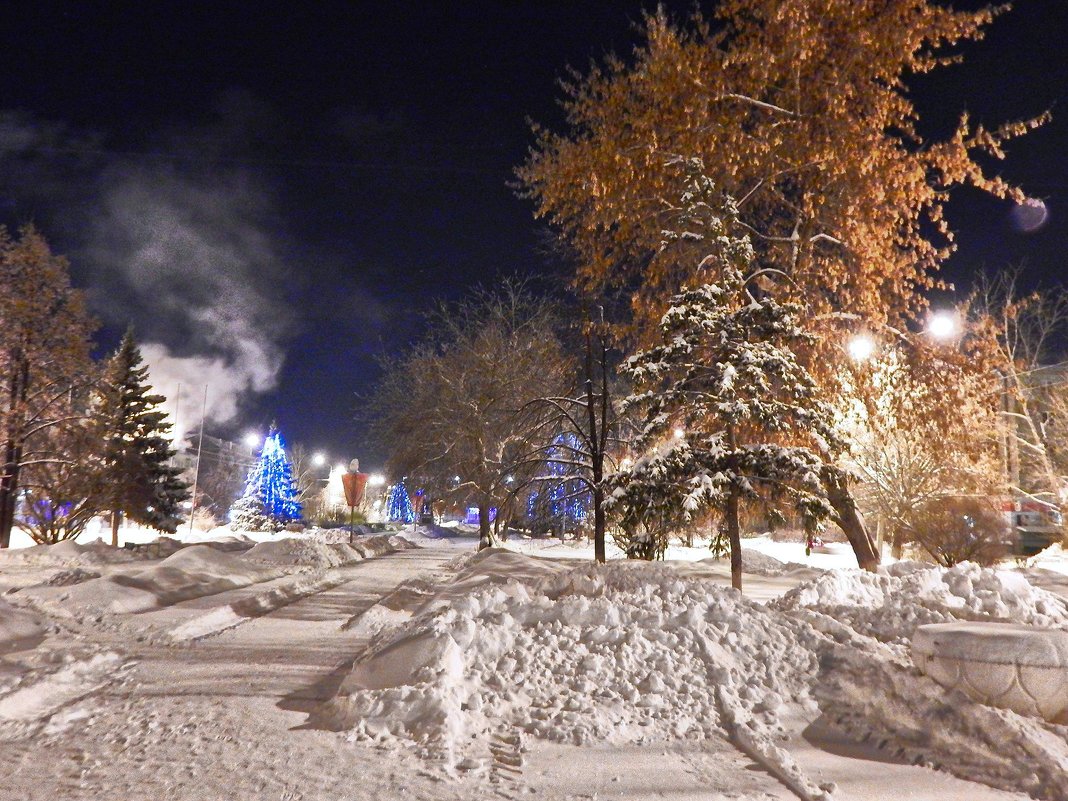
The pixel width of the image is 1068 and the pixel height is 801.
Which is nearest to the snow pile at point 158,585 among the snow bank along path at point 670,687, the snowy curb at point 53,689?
the snowy curb at point 53,689

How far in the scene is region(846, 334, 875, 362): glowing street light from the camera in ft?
41.7

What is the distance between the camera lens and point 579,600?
6.99 metres

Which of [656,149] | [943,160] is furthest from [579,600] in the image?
[943,160]

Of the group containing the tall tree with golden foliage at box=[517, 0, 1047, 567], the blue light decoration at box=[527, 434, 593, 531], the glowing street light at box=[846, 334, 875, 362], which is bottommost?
the blue light decoration at box=[527, 434, 593, 531]

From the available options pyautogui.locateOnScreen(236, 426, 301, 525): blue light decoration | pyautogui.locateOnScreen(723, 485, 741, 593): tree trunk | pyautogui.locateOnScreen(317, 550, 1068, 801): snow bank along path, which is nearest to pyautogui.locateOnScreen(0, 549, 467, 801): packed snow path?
pyautogui.locateOnScreen(317, 550, 1068, 801): snow bank along path

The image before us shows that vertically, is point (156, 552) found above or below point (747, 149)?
below

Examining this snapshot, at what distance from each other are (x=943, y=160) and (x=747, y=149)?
3.02 m

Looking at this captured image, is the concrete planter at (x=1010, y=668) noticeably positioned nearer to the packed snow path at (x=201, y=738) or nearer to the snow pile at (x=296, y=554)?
the packed snow path at (x=201, y=738)

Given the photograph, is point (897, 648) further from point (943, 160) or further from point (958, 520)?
point (958, 520)

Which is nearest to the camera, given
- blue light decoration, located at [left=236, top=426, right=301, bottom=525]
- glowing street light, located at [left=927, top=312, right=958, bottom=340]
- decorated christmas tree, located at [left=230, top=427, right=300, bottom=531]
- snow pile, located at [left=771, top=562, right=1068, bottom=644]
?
snow pile, located at [left=771, top=562, right=1068, bottom=644]

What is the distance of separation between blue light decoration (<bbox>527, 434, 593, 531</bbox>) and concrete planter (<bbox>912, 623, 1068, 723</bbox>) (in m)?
12.7

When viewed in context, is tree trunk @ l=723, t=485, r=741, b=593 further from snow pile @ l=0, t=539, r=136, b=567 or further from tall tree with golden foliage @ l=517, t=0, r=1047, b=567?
snow pile @ l=0, t=539, r=136, b=567

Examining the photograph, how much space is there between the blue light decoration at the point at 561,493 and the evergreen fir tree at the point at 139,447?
14.7 m

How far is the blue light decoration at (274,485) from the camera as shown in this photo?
55.4 m
